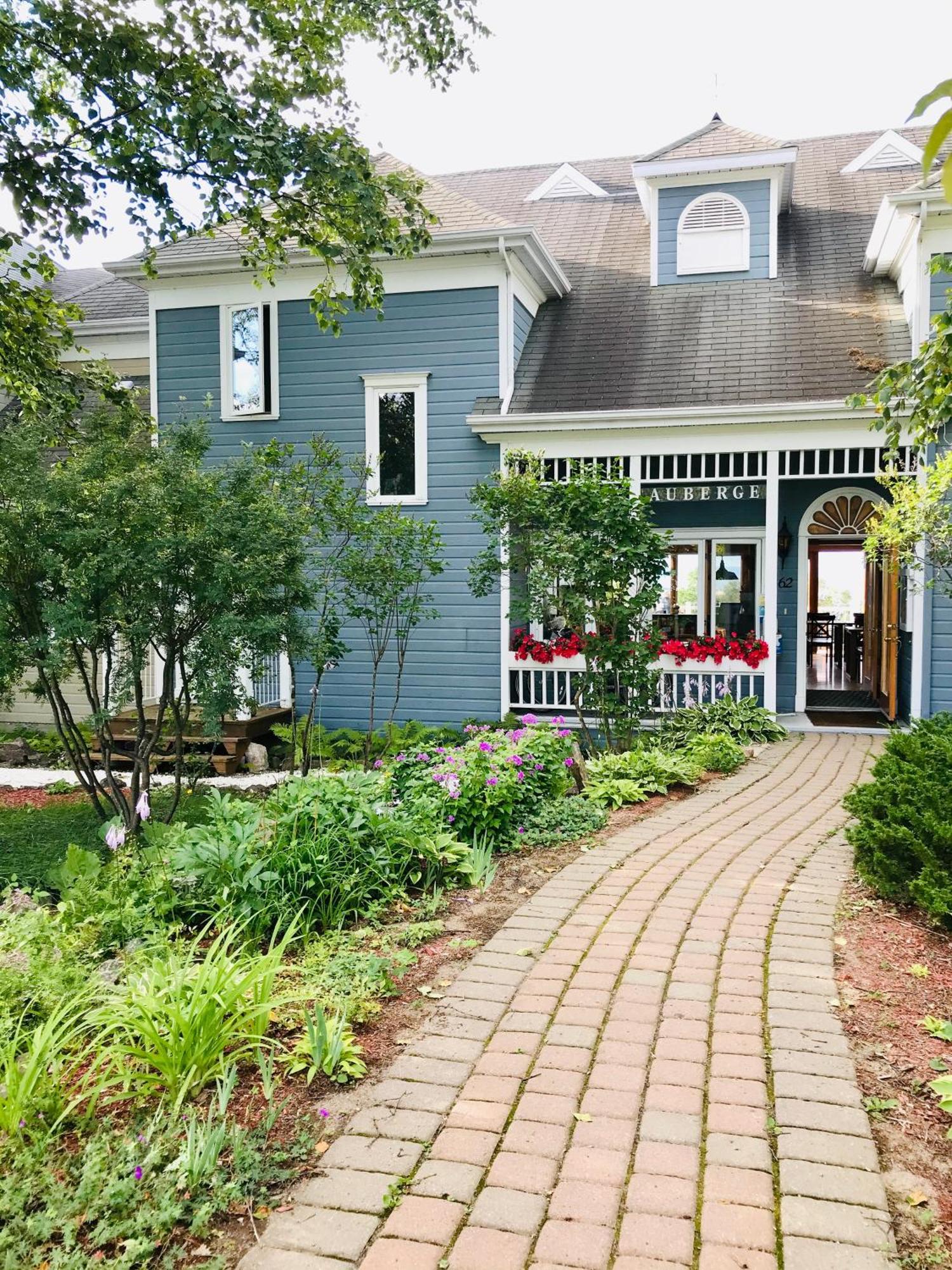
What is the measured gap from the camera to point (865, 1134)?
2.73 m

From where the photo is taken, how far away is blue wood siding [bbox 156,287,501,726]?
1175 centimetres

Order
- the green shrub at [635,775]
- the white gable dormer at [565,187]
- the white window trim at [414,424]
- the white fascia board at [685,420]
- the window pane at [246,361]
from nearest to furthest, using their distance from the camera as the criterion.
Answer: the green shrub at [635,775] → the white fascia board at [685,420] → the white window trim at [414,424] → the window pane at [246,361] → the white gable dormer at [565,187]

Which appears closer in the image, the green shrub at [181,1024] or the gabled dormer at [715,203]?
the green shrub at [181,1024]

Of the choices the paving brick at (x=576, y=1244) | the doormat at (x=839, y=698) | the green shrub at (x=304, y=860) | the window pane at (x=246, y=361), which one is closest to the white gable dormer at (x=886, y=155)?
the doormat at (x=839, y=698)

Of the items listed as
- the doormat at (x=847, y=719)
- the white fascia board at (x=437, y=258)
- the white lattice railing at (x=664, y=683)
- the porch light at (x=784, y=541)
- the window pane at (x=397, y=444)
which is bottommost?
the doormat at (x=847, y=719)

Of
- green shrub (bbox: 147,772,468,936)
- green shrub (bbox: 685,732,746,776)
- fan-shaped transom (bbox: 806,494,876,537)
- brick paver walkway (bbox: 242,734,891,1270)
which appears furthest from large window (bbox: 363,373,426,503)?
brick paver walkway (bbox: 242,734,891,1270)

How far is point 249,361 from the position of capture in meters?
12.6

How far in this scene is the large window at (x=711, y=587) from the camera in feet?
41.5

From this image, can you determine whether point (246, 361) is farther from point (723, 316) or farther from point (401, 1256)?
point (401, 1256)

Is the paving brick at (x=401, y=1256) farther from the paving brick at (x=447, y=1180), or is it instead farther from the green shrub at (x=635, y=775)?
the green shrub at (x=635, y=775)

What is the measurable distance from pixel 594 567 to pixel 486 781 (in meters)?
3.20

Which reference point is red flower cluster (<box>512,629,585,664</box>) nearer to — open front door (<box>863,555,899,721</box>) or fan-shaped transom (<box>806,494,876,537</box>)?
open front door (<box>863,555,899,721</box>)

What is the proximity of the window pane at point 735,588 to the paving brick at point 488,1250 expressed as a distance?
10894mm

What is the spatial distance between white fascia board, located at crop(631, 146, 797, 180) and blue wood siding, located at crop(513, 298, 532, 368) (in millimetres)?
2556
